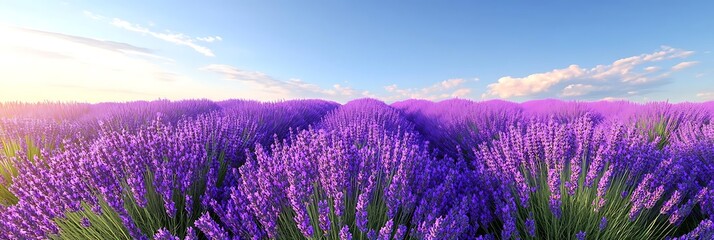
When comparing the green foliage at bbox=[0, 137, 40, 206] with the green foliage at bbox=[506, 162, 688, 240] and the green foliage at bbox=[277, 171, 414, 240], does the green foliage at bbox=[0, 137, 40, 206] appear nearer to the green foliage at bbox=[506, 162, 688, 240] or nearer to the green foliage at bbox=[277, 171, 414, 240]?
the green foliage at bbox=[277, 171, 414, 240]

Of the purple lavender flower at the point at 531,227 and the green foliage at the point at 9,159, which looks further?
the green foliage at the point at 9,159

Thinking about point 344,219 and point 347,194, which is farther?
point 347,194

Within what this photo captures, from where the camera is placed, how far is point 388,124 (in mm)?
4141

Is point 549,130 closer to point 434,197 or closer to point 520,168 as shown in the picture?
point 520,168

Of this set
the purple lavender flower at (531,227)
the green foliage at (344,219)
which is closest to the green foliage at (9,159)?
the green foliage at (344,219)

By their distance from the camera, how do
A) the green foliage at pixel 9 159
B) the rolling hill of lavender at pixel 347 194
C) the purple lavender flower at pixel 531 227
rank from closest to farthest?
the rolling hill of lavender at pixel 347 194 → the purple lavender flower at pixel 531 227 → the green foliage at pixel 9 159

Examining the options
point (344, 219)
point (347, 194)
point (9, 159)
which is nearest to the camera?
point (344, 219)

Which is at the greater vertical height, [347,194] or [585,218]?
[347,194]

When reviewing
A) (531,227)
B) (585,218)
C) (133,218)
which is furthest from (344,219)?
(585,218)

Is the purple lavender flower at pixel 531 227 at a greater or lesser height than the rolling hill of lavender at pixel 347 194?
lesser

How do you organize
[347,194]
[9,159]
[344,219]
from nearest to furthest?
[344,219] < [347,194] < [9,159]

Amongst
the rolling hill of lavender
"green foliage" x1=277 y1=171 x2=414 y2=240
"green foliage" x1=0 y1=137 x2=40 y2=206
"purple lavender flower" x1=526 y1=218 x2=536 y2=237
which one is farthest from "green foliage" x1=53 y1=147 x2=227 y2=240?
"purple lavender flower" x1=526 y1=218 x2=536 y2=237

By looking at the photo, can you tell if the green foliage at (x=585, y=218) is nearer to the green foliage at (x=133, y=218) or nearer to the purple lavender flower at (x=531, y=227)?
the purple lavender flower at (x=531, y=227)

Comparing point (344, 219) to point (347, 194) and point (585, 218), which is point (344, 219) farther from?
point (585, 218)
